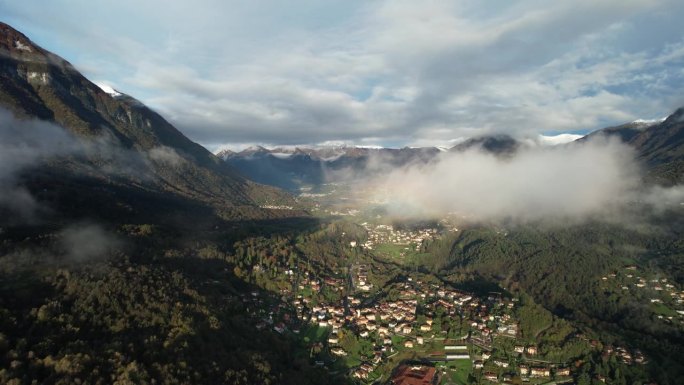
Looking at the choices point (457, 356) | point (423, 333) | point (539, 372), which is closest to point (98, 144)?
point (423, 333)

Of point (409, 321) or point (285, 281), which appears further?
point (285, 281)

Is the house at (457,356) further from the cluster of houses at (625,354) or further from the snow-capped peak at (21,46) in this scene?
the snow-capped peak at (21,46)

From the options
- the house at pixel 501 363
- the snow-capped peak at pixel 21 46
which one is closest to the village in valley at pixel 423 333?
the house at pixel 501 363

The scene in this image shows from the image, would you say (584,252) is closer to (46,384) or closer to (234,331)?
(234,331)

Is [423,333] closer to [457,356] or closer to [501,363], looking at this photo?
[457,356]

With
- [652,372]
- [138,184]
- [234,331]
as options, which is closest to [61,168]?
[138,184]
